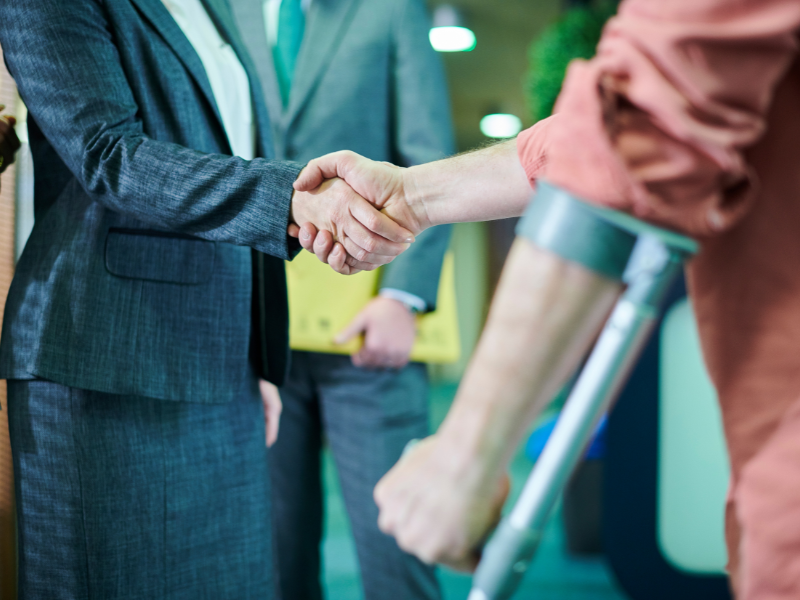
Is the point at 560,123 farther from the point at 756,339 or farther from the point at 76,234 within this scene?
the point at 76,234

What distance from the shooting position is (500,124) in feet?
24.7

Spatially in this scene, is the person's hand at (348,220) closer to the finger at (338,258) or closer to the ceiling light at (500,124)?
the finger at (338,258)

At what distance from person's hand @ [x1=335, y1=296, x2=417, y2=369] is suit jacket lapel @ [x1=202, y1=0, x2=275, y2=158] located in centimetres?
44

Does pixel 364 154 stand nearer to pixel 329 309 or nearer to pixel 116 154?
pixel 329 309

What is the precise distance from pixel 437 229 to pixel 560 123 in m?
0.96

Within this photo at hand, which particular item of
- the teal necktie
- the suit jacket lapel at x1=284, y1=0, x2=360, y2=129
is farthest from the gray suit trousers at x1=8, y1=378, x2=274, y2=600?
the teal necktie

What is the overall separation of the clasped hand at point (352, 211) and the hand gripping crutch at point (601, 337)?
0.42 metres

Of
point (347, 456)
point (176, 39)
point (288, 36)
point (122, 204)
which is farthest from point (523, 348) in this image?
point (288, 36)

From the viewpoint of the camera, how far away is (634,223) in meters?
0.42

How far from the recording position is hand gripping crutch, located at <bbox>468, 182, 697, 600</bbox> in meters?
0.42

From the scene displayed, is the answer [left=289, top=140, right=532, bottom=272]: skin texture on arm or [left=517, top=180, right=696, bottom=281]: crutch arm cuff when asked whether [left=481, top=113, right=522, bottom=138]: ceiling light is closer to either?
[left=289, top=140, right=532, bottom=272]: skin texture on arm

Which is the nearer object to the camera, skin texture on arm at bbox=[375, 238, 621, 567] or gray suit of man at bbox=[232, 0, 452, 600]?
skin texture on arm at bbox=[375, 238, 621, 567]

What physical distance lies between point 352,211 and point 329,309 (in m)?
0.55

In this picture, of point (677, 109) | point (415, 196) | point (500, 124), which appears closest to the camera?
point (677, 109)
